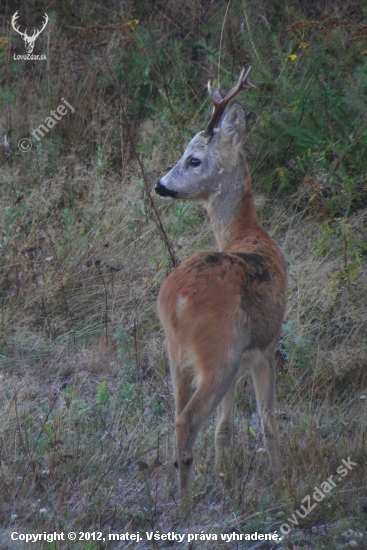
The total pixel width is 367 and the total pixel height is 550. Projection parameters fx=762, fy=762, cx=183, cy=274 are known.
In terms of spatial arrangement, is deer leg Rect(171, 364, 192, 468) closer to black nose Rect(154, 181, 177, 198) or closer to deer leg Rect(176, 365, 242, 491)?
deer leg Rect(176, 365, 242, 491)

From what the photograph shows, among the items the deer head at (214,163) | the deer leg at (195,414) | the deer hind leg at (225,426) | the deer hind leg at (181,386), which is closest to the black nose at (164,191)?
the deer head at (214,163)

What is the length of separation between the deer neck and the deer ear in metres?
0.26

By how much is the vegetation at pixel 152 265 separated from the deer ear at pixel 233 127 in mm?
795

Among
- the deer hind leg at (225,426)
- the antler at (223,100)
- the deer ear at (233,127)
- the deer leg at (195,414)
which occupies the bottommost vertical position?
the deer hind leg at (225,426)

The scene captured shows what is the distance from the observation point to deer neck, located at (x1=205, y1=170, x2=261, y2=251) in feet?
16.1

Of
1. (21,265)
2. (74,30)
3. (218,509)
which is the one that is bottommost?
(218,509)

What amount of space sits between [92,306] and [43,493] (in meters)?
2.31

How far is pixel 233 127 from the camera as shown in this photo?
5.27 m

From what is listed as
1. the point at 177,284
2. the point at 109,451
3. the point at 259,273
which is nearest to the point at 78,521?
the point at 109,451

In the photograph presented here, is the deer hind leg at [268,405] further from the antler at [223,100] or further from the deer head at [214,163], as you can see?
the antler at [223,100]

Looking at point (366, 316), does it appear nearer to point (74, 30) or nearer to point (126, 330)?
point (126, 330)

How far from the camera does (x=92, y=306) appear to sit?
19.4 feet

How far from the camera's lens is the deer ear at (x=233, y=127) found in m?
5.24

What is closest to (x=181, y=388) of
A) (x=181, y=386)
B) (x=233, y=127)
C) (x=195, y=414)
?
(x=181, y=386)
